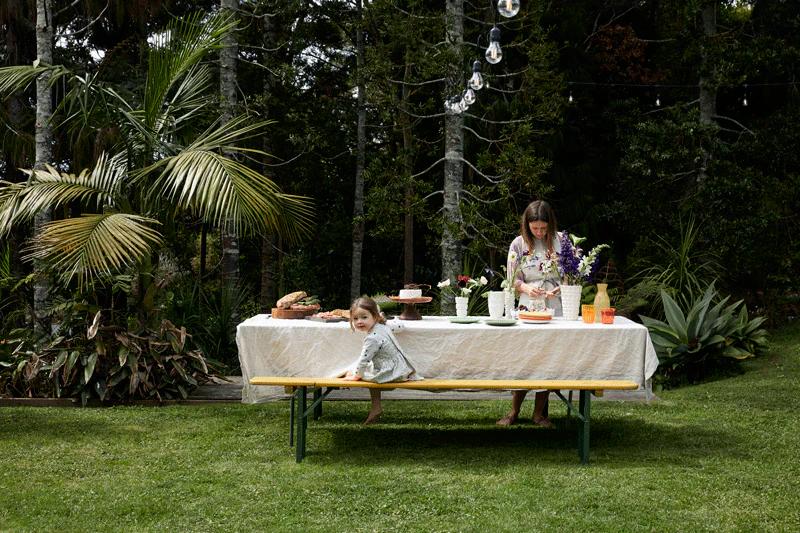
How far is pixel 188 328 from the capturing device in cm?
961

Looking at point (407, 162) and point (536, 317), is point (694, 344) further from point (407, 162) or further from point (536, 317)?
point (407, 162)

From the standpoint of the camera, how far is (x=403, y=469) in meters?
5.20

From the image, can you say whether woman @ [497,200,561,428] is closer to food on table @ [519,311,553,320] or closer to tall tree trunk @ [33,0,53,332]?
food on table @ [519,311,553,320]

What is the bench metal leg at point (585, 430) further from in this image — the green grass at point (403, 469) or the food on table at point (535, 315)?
the food on table at point (535, 315)

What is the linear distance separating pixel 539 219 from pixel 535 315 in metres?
0.69

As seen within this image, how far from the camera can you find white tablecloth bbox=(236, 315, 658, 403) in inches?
225

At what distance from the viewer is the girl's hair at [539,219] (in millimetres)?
6211

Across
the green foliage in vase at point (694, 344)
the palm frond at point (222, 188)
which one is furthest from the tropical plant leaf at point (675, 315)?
the palm frond at point (222, 188)

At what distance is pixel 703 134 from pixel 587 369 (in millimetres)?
7655

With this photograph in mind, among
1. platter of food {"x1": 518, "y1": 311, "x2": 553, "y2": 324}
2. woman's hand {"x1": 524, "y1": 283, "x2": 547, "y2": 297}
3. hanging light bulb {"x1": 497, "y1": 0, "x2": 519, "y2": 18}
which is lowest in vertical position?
platter of food {"x1": 518, "y1": 311, "x2": 553, "y2": 324}

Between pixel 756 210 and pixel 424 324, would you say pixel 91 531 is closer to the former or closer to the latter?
pixel 424 324

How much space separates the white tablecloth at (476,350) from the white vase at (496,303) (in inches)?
12.0

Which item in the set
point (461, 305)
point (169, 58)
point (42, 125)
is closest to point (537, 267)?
point (461, 305)

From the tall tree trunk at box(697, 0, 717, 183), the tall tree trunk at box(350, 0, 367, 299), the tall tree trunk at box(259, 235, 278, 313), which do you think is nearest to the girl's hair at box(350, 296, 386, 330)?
the tall tree trunk at box(350, 0, 367, 299)
